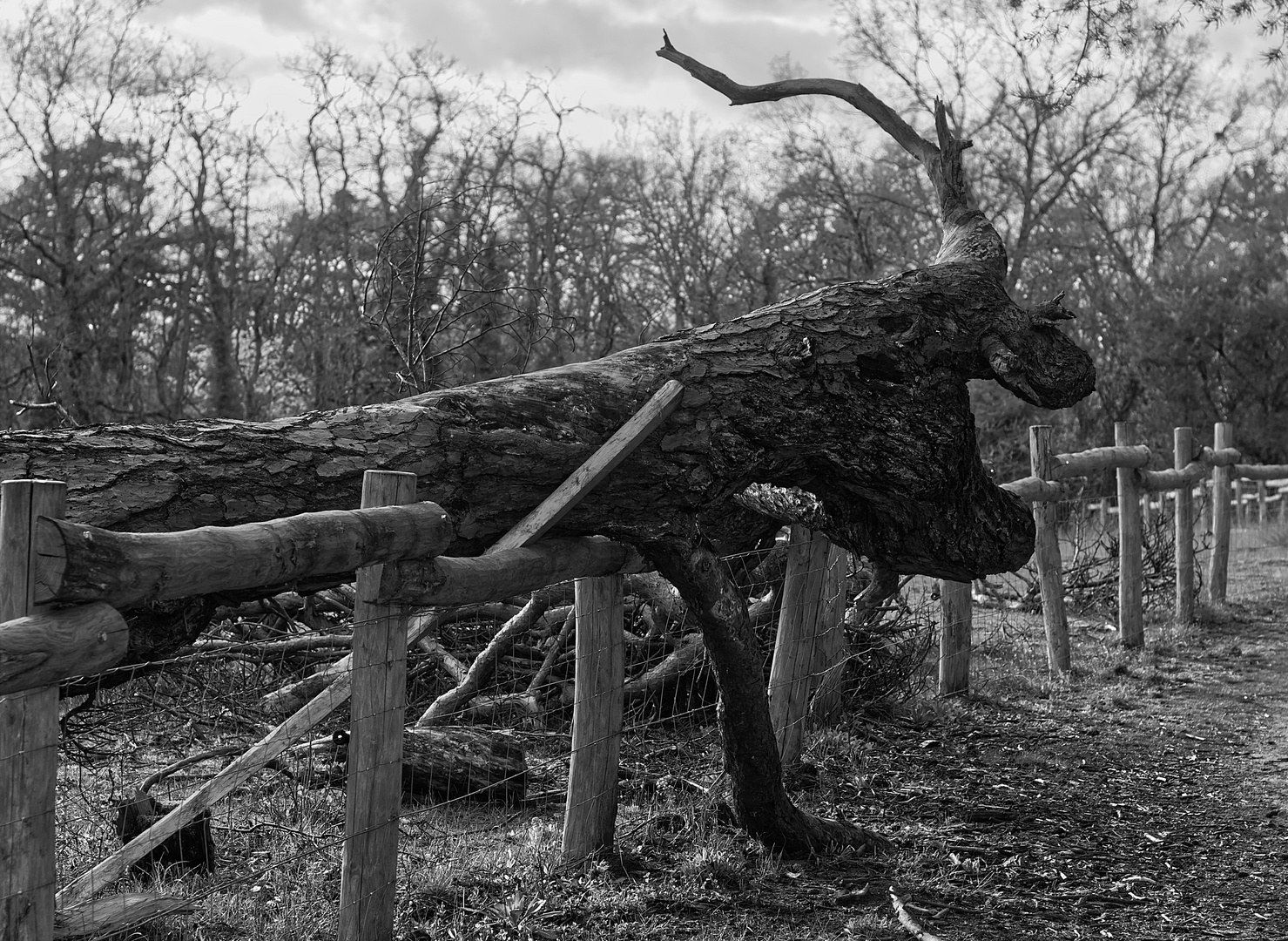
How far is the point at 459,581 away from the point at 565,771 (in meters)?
2.45

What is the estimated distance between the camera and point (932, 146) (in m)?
5.93

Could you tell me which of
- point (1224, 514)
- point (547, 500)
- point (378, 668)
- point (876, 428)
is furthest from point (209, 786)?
point (1224, 514)

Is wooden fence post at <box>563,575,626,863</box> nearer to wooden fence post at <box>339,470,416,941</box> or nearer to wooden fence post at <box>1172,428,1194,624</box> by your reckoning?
wooden fence post at <box>339,470,416,941</box>

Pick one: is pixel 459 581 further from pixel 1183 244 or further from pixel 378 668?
pixel 1183 244

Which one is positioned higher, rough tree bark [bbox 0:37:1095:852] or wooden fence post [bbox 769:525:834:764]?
rough tree bark [bbox 0:37:1095:852]

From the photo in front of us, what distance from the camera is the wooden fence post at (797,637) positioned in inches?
219

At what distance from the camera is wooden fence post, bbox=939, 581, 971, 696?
23.5 feet

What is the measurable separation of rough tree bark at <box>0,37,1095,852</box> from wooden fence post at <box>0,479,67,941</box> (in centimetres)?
62

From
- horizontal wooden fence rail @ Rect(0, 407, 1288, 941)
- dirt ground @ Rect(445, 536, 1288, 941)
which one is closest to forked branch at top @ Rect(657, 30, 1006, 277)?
horizontal wooden fence rail @ Rect(0, 407, 1288, 941)

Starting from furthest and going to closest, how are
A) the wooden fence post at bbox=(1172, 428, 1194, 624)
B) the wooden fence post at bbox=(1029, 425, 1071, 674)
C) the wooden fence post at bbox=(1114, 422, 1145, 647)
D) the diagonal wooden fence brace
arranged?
the wooden fence post at bbox=(1172, 428, 1194, 624) → the wooden fence post at bbox=(1114, 422, 1145, 647) → the wooden fence post at bbox=(1029, 425, 1071, 674) → the diagonal wooden fence brace

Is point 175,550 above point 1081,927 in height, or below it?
above

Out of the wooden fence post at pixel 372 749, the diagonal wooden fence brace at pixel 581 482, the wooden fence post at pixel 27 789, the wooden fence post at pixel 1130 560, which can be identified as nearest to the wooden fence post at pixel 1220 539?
the wooden fence post at pixel 1130 560

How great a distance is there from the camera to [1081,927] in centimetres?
394

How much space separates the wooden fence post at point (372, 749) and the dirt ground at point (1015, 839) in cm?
46
